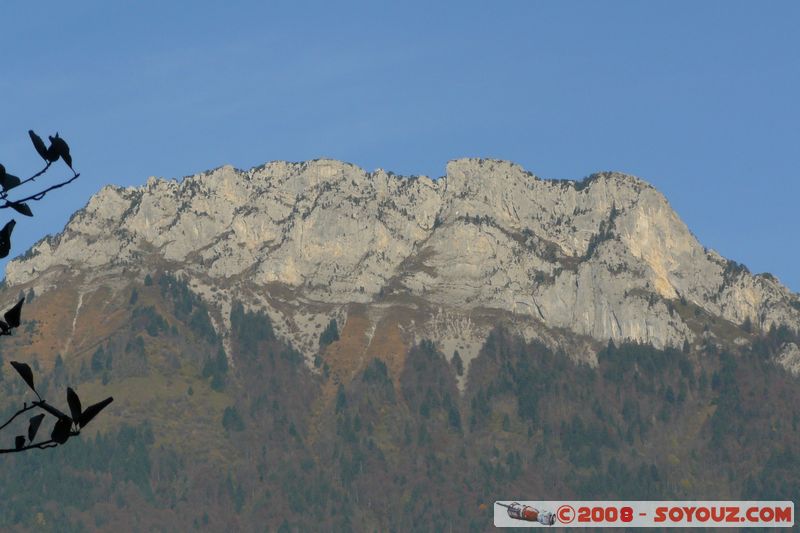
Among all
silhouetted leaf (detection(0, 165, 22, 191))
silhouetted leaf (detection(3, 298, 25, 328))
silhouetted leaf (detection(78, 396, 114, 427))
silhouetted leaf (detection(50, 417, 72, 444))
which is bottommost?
silhouetted leaf (detection(50, 417, 72, 444))

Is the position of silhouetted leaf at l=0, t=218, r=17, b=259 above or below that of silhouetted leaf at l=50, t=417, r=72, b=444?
above

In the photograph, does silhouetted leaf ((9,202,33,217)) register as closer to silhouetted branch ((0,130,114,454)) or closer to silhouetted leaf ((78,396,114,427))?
silhouetted branch ((0,130,114,454))

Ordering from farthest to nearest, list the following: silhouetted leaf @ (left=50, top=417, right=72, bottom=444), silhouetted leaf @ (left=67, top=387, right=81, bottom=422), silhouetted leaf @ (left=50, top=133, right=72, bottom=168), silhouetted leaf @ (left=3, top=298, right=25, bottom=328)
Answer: silhouetted leaf @ (left=50, top=133, right=72, bottom=168)
silhouetted leaf @ (left=3, top=298, right=25, bottom=328)
silhouetted leaf @ (left=50, top=417, right=72, bottom=444)
silhouetted leaf @ (left=67, top=387, right=81, bottom=422)

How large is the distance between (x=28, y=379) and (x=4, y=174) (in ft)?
5.25

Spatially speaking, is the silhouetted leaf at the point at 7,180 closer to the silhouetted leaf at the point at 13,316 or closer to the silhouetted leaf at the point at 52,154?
the silhouetted leaf at the point at 52,154

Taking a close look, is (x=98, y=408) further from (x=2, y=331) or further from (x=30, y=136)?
(x=30, y=136)

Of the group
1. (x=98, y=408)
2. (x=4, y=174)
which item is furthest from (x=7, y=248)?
(x=98, y=408)

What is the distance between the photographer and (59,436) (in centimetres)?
1262

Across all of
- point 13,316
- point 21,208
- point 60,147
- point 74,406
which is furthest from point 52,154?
point 74,406

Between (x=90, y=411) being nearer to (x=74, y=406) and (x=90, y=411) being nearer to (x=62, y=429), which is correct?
(x=74, y=406)

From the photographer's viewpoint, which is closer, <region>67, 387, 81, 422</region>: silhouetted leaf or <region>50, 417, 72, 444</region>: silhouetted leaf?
<region>67, 387, 81, 422</region>: silhouetted leaf

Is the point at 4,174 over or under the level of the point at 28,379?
over

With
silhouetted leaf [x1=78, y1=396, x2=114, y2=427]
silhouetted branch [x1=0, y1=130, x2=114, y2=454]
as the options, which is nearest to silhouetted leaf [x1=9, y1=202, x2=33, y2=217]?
silhouetted branch [x1=0, y1=130, x2=114, y2=454]

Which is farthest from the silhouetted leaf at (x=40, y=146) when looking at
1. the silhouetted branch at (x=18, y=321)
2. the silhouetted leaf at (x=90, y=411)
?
the silhouetted leaf at (x=90, y=411)
